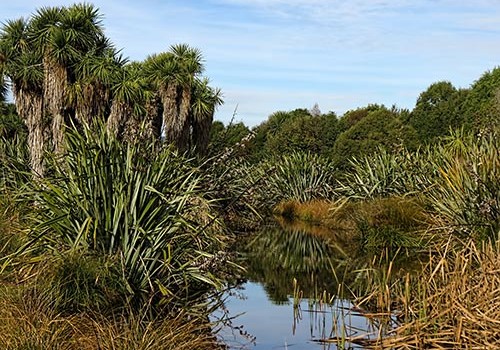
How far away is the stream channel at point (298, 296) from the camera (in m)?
9.55

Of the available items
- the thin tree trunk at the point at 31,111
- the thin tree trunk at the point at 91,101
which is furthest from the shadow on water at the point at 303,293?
the thin tree trunk at the point at 31,111

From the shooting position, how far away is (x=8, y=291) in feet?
27.7

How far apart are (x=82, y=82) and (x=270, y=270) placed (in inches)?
318

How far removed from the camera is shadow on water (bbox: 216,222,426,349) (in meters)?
9.56

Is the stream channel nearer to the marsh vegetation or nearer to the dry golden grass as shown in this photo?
the marsh vegetation

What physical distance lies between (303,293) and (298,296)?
5.28 ft

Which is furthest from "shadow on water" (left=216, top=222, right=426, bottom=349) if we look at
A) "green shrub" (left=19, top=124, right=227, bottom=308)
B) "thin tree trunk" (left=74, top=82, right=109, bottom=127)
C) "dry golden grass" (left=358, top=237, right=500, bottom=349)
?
"thin tree trunk" (left=74, top=82, right=109, bottom=127)

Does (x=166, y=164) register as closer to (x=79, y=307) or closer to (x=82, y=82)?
(x=79, y=307)

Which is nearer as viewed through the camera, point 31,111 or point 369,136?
point 31,111

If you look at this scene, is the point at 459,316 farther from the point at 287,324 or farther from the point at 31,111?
the point at 31,111

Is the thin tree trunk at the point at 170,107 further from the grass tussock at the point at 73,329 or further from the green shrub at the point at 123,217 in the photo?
the grass tussock at the point at 73,329

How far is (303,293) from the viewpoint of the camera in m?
13.0

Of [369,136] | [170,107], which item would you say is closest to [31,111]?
[170,107]

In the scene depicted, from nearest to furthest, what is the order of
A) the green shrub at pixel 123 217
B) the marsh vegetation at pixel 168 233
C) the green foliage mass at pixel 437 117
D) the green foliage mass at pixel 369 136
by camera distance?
the marsh vegetation at pixel 168 233 < the green shrub at pixel 123 217 < the green foliage mass at pixel 369 136 < the green foliage mass at pixel 437 117
